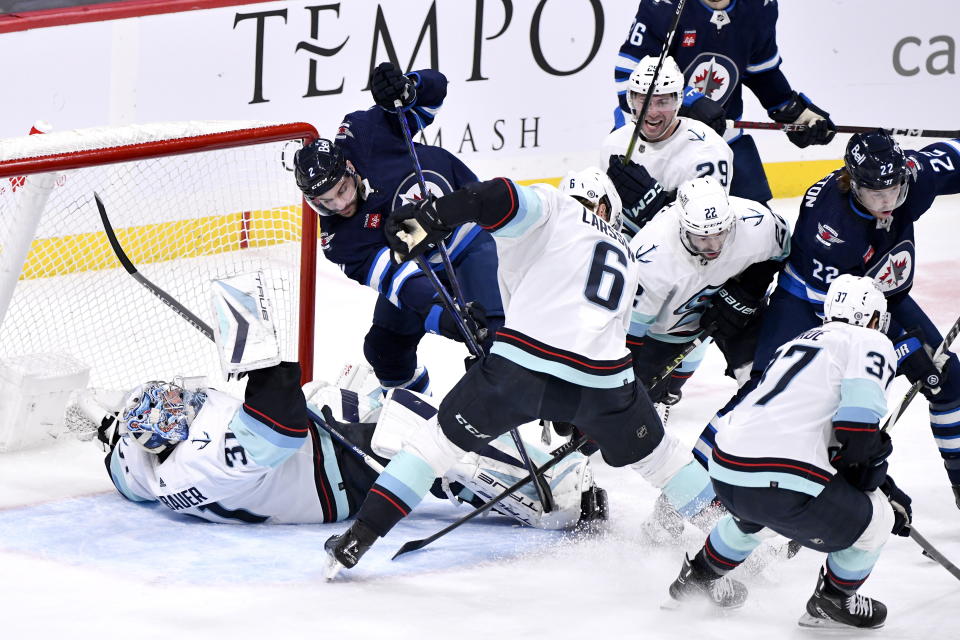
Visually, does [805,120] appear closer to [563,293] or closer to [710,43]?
[710,43]

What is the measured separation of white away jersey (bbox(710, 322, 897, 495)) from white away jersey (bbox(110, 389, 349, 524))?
A: 1.09 m

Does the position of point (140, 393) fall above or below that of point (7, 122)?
below

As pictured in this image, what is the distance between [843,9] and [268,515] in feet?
13.6

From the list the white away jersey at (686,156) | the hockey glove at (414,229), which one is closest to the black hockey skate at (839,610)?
the hockey glove at (414,229)

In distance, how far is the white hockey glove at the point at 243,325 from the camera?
3.44 m

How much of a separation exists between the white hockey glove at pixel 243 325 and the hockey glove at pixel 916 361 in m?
1.55

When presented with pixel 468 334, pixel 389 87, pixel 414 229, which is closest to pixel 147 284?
pixel 389 87

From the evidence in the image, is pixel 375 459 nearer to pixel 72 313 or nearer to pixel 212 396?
pixel 212 396

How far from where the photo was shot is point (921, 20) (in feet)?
22.2

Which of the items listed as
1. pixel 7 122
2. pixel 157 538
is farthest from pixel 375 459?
pixel 7 122

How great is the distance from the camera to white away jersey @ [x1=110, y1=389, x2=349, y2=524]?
3.51m

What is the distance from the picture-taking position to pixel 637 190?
14.0 feet

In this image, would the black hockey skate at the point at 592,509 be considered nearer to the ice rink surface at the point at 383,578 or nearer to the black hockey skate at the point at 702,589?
the ice rink surface at the point at 383,578

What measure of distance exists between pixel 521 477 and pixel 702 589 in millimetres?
612
